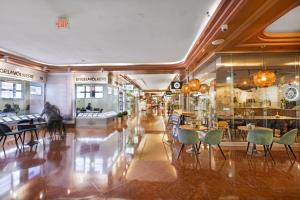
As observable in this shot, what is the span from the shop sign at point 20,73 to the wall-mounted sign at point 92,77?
171 cm

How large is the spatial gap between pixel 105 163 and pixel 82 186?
1.22 m

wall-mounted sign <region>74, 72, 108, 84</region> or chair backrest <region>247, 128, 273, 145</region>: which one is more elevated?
wall-mounted sign <region>74, 72, 108, 84</region>

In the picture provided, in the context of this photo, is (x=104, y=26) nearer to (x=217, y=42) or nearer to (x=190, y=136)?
(x=217, y=42)

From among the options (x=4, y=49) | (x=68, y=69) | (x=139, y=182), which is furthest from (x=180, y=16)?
(x=68, y=69)

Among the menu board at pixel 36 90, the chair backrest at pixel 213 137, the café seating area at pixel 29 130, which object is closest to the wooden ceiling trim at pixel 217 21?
the chair backrest at pixel 213 137

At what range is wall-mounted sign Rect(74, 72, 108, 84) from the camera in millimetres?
10203

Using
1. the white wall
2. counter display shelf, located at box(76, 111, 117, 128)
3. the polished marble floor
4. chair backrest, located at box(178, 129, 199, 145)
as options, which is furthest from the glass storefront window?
the white wall

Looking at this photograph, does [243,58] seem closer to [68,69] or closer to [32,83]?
[68,69]

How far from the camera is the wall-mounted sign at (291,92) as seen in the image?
6253 mm

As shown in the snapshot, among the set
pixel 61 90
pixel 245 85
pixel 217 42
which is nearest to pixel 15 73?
pixel 61 90

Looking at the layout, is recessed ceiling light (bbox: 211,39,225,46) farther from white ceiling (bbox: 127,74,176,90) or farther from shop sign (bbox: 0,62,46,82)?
shop sign (bbox: 0,62,46,82)

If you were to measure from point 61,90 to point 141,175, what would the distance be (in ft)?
27.3

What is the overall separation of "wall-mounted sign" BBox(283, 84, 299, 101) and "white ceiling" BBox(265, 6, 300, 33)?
2200 mm

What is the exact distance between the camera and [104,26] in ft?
15.0
